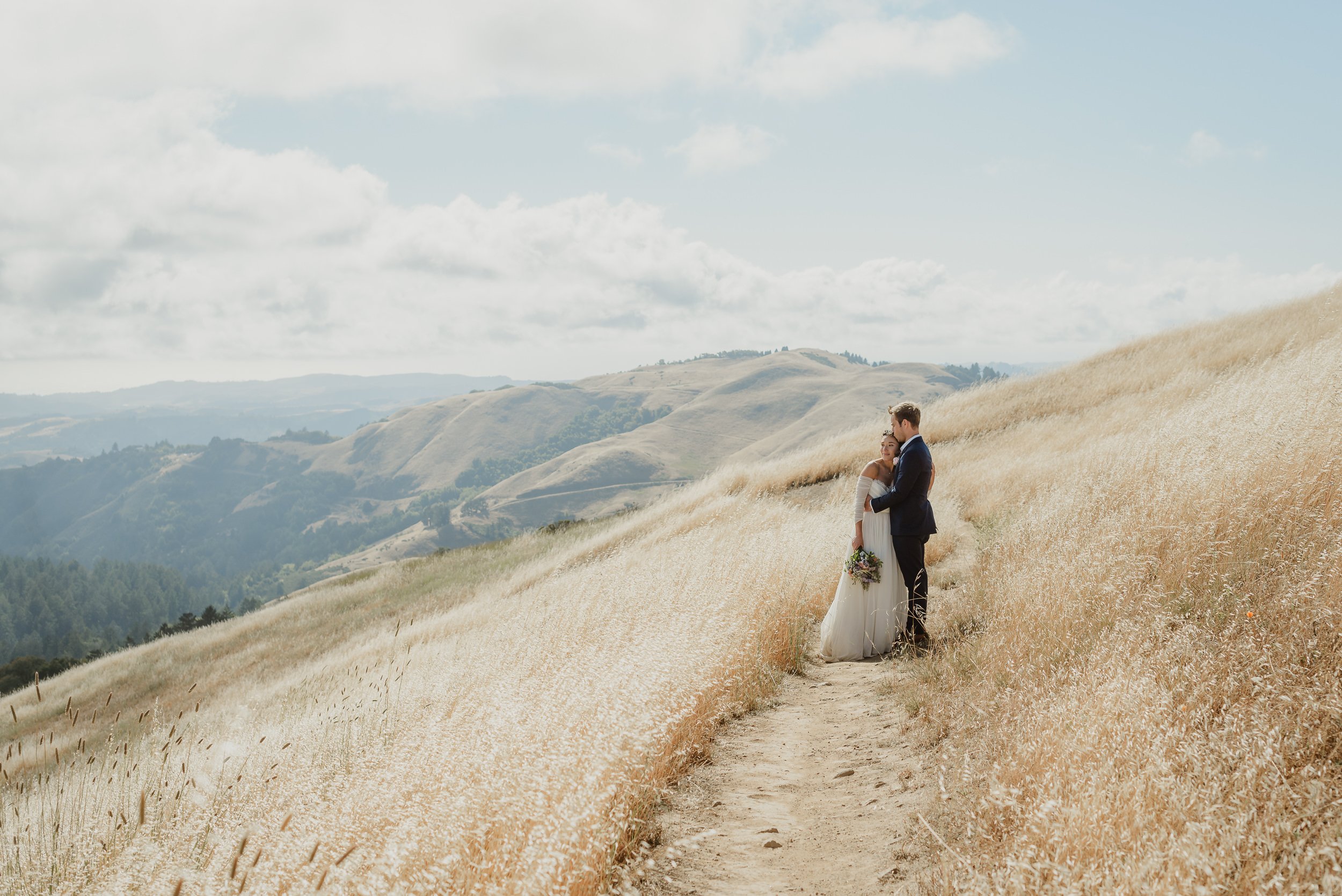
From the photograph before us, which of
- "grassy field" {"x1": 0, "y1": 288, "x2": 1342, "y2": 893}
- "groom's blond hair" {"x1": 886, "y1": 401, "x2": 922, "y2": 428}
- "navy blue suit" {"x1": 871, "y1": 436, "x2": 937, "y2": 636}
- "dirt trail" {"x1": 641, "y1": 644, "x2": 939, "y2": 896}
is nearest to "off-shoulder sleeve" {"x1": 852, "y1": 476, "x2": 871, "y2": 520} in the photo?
"navy blue suit" {"x1": 871, "y1": 436, "x2": 937, "y2": 636}

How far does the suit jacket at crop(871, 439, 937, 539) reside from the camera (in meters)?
7.34

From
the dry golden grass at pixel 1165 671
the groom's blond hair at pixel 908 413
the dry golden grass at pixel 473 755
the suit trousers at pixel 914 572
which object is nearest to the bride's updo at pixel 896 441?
the groom's blond hair at pixel 908 413

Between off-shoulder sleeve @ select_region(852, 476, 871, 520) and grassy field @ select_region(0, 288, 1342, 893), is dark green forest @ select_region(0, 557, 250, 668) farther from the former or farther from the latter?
off-shoulder sleeve @ select_region(852, 476, 871, 520)

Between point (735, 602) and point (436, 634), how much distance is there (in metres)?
9.56

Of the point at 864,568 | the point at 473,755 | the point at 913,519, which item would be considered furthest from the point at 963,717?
the point at 473,755

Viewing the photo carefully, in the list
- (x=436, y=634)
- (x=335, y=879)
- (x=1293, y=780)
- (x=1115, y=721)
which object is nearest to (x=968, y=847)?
(x=1115, y=721)

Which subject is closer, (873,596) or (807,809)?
(807,809)

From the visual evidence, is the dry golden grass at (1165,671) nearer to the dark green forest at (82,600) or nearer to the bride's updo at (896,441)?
the bride's updo at (896,441)

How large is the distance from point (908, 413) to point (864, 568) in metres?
1.72

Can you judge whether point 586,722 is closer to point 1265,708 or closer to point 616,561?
point 1265,708

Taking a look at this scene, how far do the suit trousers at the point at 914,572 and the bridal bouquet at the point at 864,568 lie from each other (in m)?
0.27

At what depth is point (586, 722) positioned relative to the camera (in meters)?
5.01

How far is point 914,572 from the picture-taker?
7586mm

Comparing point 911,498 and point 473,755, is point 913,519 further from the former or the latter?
point 473,755
